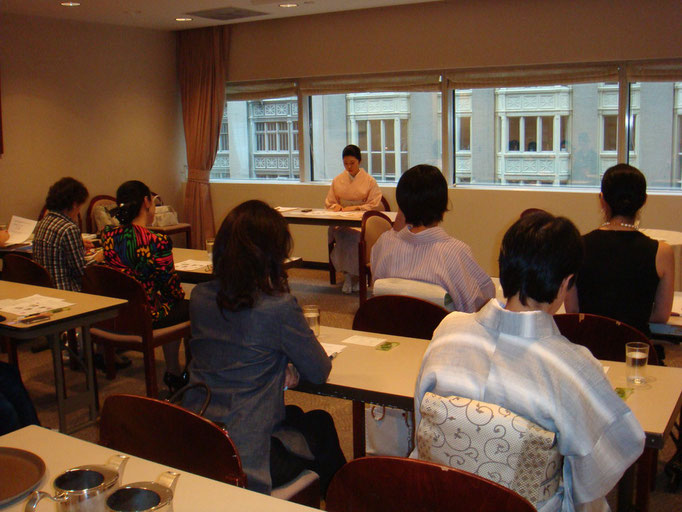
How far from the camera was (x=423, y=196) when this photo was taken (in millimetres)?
2986

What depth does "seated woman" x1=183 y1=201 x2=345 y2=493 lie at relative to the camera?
197 cm

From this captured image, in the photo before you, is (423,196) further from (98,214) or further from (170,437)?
(98,214)

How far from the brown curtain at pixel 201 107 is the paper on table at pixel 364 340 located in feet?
19.9

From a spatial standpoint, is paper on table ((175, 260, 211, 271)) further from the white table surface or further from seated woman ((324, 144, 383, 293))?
seated woman ((324, 144, 383, 293))

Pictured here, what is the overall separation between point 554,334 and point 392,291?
1.30 metres

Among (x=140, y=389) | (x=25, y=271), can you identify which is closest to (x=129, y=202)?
(x=25, y=271)

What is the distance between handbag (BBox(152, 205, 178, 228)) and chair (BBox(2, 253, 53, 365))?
3.48 metres

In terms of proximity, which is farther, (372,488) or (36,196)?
(36,196)

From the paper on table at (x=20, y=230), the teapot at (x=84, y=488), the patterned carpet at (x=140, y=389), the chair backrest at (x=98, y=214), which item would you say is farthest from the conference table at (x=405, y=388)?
the chair backrest at (x=98, y=214)

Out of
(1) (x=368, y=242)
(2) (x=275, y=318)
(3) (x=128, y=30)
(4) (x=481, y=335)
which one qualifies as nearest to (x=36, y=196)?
(3) (x=128, y=30)

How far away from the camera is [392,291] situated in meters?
2.82

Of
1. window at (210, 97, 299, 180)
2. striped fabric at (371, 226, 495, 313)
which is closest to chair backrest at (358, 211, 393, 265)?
striped fabric at (371, 226, 495, 313)

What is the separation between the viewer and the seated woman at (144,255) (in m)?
3.67

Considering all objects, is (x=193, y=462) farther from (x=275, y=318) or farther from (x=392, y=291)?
(x=392, y=291)
